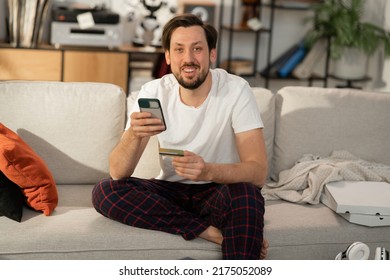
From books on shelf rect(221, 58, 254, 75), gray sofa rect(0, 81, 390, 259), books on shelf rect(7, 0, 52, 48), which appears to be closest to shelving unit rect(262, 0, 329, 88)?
books on shelf rect(221, 58, 254, 75)

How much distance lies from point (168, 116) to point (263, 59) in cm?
308

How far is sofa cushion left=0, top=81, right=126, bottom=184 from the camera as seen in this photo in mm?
2955

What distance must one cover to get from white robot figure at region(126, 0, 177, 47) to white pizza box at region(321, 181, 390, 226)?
248cm

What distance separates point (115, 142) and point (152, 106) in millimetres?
641

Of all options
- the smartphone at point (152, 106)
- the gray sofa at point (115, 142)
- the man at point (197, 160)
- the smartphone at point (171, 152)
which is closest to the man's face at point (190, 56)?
the man at point (197, 160)

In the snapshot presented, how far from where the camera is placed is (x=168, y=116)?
8.87 ft

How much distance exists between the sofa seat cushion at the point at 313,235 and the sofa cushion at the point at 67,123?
75cm

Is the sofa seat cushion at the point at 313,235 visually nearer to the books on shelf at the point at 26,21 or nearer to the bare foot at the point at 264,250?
the bare foot at the point at 264,250

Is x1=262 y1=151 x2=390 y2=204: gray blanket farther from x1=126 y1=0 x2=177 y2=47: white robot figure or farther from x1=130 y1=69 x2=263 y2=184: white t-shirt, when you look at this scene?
x1=126 y1=0 x2=177 y2=47: white robot figure

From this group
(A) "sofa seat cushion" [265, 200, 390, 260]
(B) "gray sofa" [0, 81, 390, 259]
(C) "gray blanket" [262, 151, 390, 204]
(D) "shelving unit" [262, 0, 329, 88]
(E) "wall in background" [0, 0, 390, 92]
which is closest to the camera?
(B) "gray sofa" [0, 81, 390, 259]

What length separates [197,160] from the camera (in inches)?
95.9
